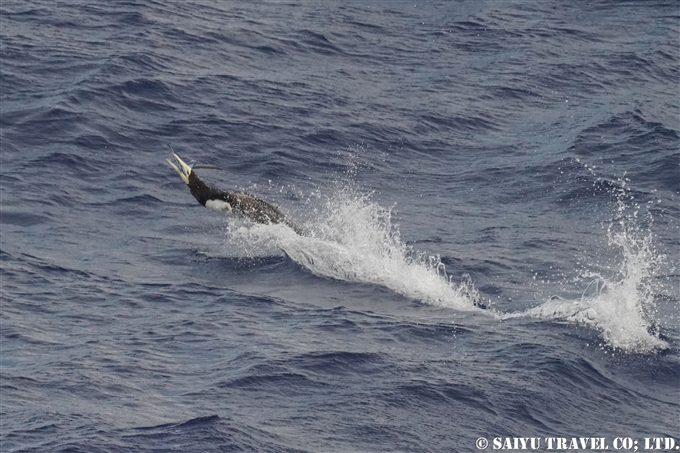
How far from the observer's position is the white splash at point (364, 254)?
26.1m

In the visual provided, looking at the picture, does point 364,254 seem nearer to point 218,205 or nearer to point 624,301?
point 218,205

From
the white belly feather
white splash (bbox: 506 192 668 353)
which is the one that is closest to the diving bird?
the white belly feather

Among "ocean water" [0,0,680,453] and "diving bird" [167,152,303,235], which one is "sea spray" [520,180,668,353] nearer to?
"ocean water" [0,0,680,453]

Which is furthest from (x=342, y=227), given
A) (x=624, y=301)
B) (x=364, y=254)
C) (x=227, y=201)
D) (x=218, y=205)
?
(x=624, y=301)

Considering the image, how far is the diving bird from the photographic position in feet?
88.3

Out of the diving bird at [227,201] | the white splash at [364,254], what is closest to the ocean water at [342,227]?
the white splash at [364,254]

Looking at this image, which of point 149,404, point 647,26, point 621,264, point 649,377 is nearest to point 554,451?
point 649,377

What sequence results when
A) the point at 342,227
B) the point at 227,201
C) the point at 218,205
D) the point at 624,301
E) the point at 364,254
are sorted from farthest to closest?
the point at 342,227 < the point at 364,254 < the point at 227,201 < the point at 218,205 < the point at 624,301

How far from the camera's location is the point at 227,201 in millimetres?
27031

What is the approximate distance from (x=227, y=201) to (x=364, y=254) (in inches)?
125

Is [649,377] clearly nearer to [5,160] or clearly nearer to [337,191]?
[337,191]

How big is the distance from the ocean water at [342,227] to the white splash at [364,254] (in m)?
0.07

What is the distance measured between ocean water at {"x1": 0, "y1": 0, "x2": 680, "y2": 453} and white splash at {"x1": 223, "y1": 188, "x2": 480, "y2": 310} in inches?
2.6

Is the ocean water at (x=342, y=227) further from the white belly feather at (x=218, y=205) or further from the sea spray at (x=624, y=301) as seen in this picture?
the white belly feather at (x=218, y=205)
